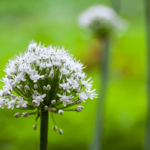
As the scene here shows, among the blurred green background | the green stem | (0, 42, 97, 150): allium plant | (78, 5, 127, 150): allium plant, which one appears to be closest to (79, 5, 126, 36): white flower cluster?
(78, 5, 127, 150): allium plant

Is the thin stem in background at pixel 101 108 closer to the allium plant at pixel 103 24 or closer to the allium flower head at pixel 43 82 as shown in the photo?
the allium plant at pixel 103 24

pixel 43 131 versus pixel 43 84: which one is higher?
pixel 43 84

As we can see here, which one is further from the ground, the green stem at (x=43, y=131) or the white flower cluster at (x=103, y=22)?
the white flower cluster at (x=103, y=22)

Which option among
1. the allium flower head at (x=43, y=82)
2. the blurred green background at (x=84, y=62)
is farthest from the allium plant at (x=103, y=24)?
the allium flower head at (x=43, y=82)

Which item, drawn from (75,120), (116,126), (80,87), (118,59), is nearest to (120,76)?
(118,59)

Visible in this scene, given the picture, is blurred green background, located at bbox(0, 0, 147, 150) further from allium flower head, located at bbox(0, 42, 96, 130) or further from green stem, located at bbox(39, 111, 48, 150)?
green stem, located at bbox(39, 111, 48, 150)

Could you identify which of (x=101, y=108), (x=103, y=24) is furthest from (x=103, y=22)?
(x=101, y=108)

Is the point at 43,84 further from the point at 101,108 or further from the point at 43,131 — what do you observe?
the point at 101,108
